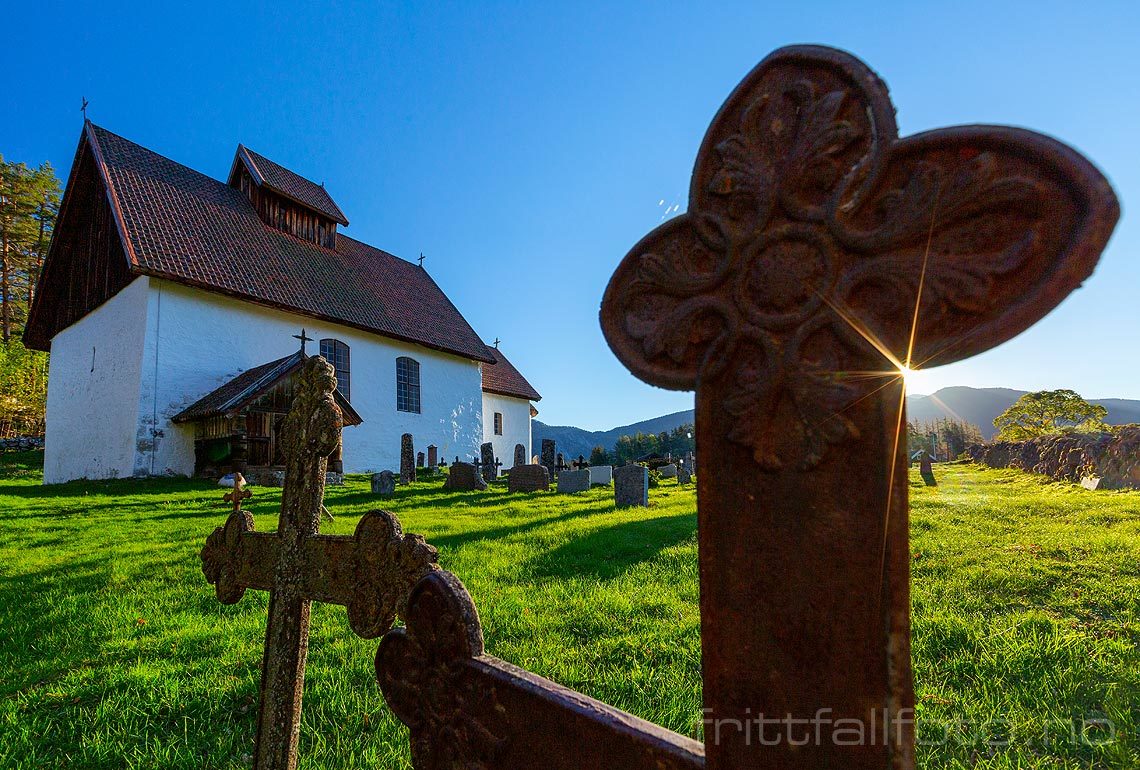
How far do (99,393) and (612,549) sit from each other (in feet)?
56.6

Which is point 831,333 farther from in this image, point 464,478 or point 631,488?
point 464,478

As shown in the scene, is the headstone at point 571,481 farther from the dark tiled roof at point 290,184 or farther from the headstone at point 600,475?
the dark tiled roof at point 290,184

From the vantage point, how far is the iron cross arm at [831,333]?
0.86m

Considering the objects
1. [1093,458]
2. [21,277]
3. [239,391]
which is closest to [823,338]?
[1093,458]

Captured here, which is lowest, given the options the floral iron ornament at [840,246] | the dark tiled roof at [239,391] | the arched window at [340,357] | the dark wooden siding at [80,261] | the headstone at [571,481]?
the headstone at [571,481]

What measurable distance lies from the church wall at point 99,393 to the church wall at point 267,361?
45 cm

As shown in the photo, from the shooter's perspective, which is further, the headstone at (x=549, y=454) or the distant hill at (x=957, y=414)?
the distant hill at (x=957, y=414)

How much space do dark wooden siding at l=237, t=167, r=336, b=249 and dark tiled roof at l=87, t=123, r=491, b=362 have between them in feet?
1.14

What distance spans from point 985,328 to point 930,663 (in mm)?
2836

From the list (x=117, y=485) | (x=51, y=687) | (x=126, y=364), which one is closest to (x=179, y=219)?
(x=126, y=364)

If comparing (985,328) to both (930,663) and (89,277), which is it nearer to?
(930,663)

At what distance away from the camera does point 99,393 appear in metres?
16.0

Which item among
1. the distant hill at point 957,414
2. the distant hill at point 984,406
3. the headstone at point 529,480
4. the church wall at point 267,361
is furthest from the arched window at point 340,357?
the distant hill at point 984,406

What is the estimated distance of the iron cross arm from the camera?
0.86 metres
